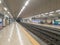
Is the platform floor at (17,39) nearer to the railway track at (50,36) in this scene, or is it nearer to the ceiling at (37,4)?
the railway track at (50,36)

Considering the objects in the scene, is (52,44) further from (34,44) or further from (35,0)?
(35,0)

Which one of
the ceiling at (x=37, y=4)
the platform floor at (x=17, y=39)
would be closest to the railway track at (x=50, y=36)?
the platform floor at (x=17, y=39)

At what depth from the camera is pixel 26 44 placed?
6727 mm

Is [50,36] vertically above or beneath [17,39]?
above

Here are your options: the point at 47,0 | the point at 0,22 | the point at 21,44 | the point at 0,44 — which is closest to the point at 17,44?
the point at 21,44

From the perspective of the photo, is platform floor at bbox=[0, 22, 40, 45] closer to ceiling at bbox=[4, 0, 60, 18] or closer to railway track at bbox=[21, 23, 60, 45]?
railway track at bbox=[21, 23, 60, 45]

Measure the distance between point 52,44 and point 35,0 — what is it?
6.80m

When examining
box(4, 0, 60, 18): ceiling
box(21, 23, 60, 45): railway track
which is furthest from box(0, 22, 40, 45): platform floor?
box(4, 0, 60, 18): ceiling

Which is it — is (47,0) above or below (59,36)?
above

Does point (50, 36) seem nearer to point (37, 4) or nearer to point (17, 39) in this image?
point (17, 39)

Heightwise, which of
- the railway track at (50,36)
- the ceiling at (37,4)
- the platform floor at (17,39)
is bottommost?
the platform floor at (17,39)

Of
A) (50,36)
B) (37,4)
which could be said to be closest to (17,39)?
(50,36)

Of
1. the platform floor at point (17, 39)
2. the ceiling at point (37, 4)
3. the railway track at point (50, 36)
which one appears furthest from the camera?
the ceiling at point (37, 4)

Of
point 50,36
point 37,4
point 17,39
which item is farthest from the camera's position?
point 37,4
